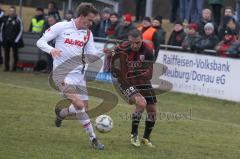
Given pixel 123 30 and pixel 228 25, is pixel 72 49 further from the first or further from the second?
pixel 123 30

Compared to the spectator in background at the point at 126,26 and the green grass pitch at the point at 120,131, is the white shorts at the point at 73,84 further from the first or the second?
the spectator in background at the point at 126,26

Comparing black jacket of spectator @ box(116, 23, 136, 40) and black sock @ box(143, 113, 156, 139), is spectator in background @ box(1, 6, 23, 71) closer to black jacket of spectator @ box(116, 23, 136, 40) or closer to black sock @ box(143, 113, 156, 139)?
black jacket of spectator @ box(116, 23, 136, 40)

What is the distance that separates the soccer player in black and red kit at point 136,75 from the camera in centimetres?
1115

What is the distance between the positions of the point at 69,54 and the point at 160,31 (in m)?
9.57

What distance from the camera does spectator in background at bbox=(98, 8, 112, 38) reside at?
22.5 m

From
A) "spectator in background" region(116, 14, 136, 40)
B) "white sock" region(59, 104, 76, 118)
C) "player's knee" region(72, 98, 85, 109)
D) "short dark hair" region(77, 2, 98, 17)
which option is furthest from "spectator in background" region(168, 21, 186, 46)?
"player's knee" region(72, 98, 85, 109)

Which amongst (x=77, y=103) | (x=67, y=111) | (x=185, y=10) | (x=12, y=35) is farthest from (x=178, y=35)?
(x=77, y=103)

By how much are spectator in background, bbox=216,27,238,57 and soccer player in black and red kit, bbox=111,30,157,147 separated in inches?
→ 300

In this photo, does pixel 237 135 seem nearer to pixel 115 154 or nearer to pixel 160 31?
pixel 115 154

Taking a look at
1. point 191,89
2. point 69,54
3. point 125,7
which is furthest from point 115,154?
point 125,7

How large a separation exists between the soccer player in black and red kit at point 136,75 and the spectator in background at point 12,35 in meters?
13.0

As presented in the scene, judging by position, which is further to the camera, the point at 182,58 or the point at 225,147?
the point at 182,58

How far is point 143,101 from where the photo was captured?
36.3 ft

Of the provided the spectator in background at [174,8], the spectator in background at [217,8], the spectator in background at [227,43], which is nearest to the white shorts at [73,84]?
the spectator in background at [227,43]
